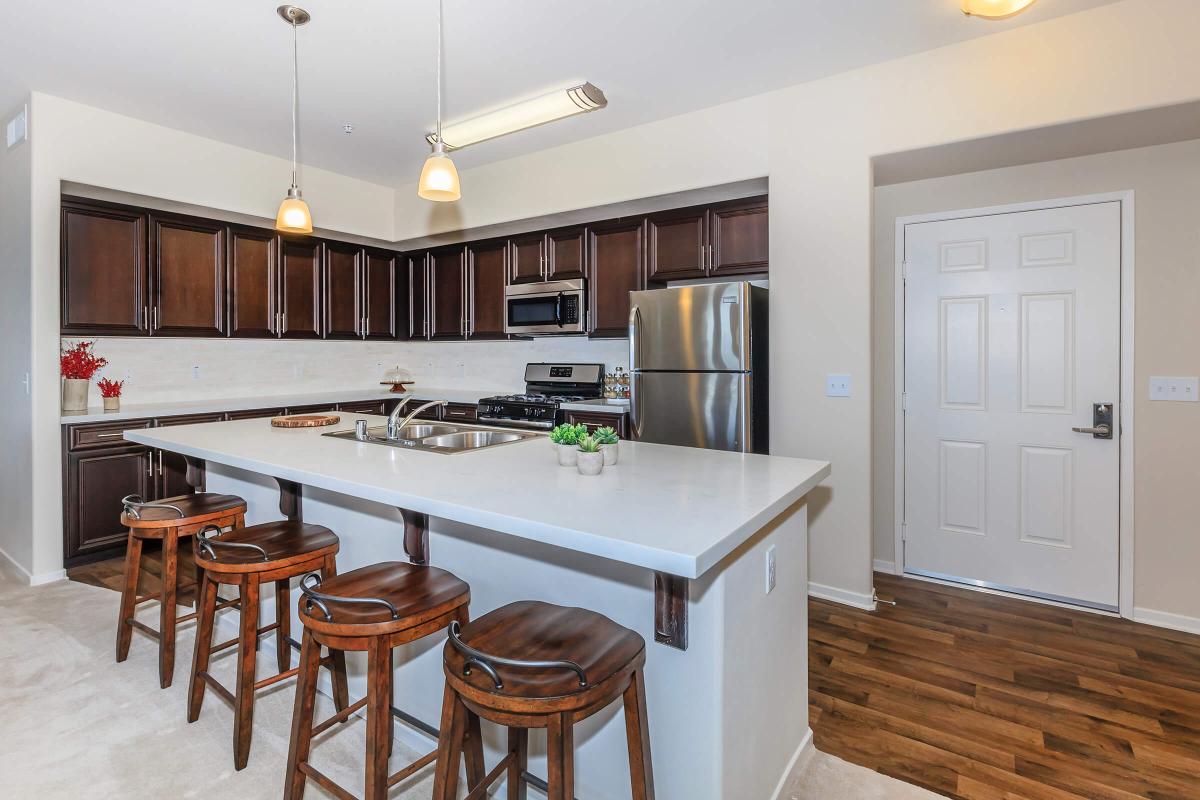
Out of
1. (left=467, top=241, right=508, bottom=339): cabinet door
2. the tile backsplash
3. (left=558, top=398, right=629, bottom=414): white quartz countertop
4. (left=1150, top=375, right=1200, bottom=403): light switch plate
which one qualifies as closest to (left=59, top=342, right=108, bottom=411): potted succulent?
the tile backsplash

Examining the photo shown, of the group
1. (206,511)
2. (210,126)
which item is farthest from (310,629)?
(210,126)

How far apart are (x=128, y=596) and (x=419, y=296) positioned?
3.43 m

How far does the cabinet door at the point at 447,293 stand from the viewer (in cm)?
514

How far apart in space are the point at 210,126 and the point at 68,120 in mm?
715

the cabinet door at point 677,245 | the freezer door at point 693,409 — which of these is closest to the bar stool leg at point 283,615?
the freezer door at point 693,409

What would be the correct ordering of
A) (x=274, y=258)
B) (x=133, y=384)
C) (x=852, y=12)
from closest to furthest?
(x=852, y=12) → (x=133, y=384) → (x=274, y=258)

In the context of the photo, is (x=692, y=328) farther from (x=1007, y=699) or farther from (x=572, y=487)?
(x=1007, y=699)

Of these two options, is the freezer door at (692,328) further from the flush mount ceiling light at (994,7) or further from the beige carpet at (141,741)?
the beige carpet at (141,741)

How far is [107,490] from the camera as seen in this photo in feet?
12.1

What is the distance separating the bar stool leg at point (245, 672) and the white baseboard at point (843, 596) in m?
2.71

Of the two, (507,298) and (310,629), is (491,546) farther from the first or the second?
(507,298)

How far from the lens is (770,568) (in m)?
1.66

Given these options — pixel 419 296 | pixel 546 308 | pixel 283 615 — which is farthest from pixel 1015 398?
pixel 419 296

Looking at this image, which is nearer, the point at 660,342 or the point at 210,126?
the point at 660,342
